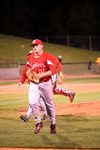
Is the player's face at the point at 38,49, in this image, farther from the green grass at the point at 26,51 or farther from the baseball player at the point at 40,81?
the green grass at the point at 26,51

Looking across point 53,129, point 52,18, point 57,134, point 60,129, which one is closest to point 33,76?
point 53,129

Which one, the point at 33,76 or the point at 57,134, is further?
the point at 57,134

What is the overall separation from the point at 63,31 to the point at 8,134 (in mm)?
49023

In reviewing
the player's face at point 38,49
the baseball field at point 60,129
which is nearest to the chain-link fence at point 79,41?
the baseball field at point 60,129

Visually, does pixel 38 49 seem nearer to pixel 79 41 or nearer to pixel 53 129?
pixel 53 129

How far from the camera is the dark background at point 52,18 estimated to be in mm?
59031

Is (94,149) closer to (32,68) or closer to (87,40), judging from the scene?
(32,68)

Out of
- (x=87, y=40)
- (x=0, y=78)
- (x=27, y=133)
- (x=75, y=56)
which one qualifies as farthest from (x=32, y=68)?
(x=87, y=40)

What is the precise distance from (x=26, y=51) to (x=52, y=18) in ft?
52.1

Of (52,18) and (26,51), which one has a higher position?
(52,18)

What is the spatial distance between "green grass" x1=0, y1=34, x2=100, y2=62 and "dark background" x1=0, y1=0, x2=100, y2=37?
8.49 metres

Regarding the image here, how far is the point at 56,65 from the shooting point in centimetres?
1024

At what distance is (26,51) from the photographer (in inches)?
1785

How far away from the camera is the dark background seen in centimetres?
5903
